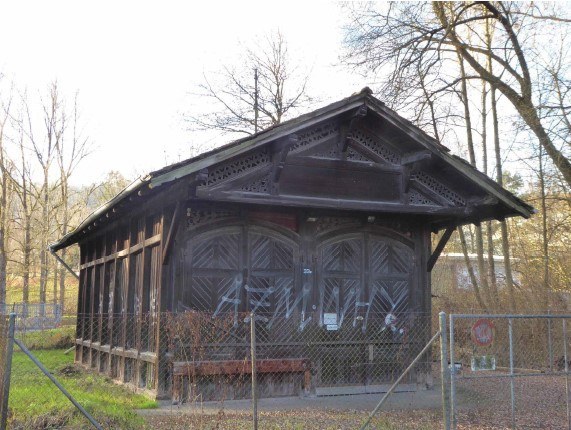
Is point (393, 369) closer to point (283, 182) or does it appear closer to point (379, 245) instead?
point (379, 245)

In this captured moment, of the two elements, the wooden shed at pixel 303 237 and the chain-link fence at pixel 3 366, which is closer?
the chain-link fence at pixel 3 366

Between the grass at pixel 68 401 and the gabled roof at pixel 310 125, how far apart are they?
11.5 feet

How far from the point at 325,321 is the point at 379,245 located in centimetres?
204

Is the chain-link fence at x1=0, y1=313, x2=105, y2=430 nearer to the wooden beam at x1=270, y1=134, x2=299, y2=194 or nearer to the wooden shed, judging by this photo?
the wooden shed

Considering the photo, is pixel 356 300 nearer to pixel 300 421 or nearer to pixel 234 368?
pixel 234 368

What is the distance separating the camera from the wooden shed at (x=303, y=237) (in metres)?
11.1

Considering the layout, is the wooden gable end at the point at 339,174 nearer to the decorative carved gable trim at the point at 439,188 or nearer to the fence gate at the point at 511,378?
the decorative carved gable trim at the point at 439,188

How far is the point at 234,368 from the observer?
11.0 metres

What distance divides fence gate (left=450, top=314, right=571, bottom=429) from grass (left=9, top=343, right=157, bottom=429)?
4587 millimetres

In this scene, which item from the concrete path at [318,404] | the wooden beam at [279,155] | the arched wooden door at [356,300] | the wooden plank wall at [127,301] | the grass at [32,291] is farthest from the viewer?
the grass at [32,291]

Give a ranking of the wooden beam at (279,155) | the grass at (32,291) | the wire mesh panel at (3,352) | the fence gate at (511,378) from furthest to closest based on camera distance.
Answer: the grass at (32,291)
the wooden beam at (279,155)
the fence gate at (511,378)
the wire mesh panel at (3,352)

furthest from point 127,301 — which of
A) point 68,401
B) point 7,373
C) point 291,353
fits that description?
point 7,373

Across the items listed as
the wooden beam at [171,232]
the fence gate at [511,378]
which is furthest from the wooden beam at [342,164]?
the fence gate at [511,378]

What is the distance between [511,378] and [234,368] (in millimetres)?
4748
